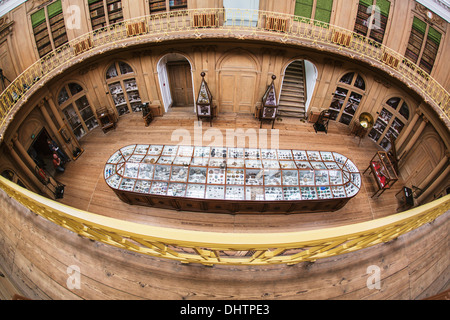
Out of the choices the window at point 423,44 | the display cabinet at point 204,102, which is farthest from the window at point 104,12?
the window at point 423,44

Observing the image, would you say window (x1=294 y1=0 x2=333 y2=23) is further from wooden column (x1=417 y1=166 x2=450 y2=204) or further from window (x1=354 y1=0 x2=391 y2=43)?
wooden column (x1=417 y1=166 x2=450 y2=204)

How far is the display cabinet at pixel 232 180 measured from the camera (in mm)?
7474

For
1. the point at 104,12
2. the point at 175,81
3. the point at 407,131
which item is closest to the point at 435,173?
the point at 407,131

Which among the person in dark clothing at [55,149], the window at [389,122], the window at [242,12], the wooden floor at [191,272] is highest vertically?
the window at [242,12]

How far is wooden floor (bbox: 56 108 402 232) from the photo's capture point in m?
7.96

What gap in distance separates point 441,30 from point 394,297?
28.8 ft

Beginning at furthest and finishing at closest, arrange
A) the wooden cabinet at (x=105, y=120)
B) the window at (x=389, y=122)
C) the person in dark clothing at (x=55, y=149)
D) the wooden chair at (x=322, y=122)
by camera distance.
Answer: the wooden chair at (x=322, y=122) → the wooden cabinet at (x=105, y=120) → the window at (x=389, y=122) → the person in dark clothing at (x=55, y=149)

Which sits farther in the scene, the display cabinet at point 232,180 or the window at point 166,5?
the window at point 166,5

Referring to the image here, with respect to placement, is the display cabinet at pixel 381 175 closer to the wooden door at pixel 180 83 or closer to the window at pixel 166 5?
the wooden door at pixel 180 83

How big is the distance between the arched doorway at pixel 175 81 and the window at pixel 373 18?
729 centimetres

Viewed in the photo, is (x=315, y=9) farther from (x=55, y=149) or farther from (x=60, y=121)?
(x=55, y=149)

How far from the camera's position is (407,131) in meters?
9.22

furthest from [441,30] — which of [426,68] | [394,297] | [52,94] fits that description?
[52,94]

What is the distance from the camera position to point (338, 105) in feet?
36.8
